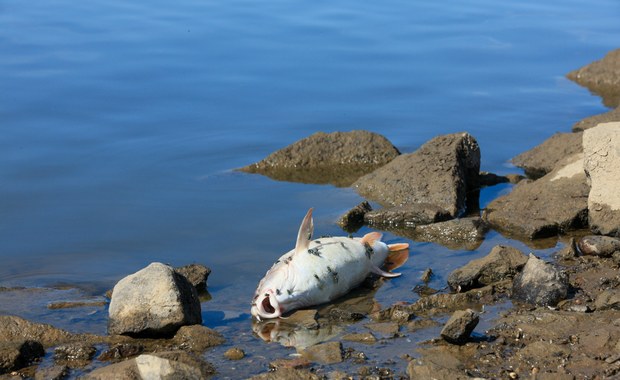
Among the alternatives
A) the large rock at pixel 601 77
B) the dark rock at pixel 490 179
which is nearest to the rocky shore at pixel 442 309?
the dark rock at pixel 490 179

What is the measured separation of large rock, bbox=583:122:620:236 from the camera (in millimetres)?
10734

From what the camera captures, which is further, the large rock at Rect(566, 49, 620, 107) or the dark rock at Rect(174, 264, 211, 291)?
the large rock at Rect(566, 49, 620, 107)

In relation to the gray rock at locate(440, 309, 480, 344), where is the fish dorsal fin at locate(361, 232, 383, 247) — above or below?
above

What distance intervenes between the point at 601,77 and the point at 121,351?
12.4 metres

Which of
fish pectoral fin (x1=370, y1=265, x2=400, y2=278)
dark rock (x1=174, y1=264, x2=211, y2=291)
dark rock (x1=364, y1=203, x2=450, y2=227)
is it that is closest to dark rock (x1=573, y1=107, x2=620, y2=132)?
dark rock (x1=364, y1=203, x2=450, y2=227)

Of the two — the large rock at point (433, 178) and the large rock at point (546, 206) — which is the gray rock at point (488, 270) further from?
the large rock at point (433, 178)

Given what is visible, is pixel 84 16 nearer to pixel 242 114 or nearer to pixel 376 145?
pixel 242 114

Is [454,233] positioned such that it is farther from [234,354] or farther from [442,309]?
[234,354]

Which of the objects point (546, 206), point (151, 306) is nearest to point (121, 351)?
point (151, 306)

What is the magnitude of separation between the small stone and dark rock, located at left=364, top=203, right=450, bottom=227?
3695 millimetres

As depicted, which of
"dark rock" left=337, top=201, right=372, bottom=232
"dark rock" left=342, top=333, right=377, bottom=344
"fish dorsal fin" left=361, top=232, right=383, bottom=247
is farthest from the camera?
"dark rock" left=337, top=201, right=372, bottom=232

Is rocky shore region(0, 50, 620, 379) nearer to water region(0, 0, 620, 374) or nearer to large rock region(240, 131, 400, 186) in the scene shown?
water region(0, 0, 620, 374)

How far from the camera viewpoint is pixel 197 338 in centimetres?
843

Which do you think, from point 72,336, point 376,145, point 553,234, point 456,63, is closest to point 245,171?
point 376,145
